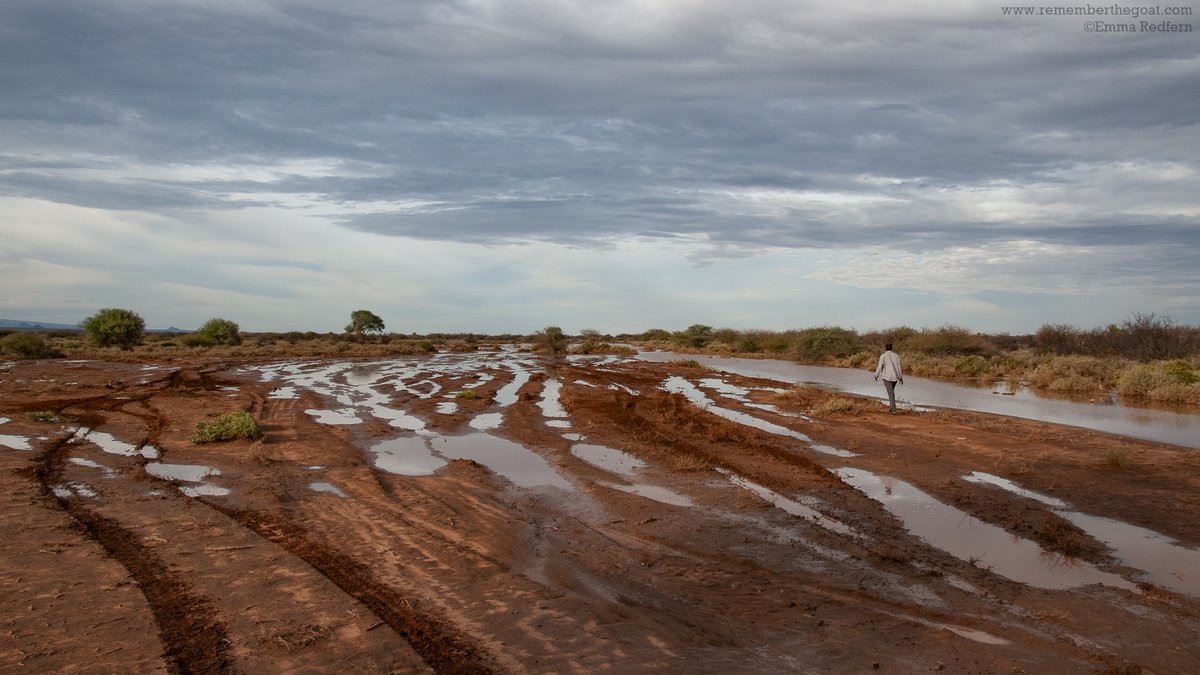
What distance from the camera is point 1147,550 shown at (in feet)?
26.4

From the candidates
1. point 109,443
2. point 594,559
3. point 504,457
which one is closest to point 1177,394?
point 504,457

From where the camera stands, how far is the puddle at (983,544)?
7.13 m

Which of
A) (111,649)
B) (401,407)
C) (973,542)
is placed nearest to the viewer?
(111,649)

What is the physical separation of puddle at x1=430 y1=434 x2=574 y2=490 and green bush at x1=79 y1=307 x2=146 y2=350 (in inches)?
2260

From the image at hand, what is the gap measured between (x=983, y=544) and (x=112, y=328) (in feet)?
225

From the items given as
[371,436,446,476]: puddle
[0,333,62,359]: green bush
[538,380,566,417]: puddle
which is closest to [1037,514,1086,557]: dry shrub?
[371,436,446,476]: puddle

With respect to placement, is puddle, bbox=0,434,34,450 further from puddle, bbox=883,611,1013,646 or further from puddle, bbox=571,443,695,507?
puddle, bbox=883,611,1013,646

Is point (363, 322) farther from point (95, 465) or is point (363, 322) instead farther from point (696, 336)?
point (95, 465)

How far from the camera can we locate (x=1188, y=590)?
6754 millimetres

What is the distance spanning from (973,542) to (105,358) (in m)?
55.3

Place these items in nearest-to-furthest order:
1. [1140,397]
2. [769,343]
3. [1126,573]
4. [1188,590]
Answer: [1188,590], [1126,573], [1140,397], [769,343]

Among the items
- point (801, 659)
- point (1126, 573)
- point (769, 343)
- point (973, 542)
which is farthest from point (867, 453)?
point (769, 343)

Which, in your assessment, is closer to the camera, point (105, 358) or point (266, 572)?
point (266, 572)

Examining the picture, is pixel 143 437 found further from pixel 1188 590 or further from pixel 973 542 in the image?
pixel 1188 590
